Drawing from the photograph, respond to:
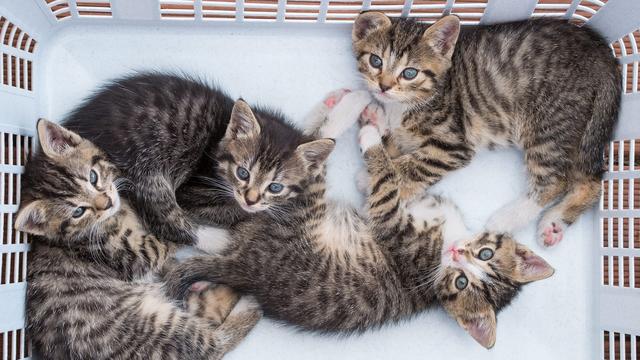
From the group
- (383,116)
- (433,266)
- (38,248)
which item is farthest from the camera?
(383,116)

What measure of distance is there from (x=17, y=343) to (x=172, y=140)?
1.00m

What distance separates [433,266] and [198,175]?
1042mm

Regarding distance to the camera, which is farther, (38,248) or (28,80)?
(28,80)

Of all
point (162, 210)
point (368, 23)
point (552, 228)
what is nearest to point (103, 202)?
point (162, 210)

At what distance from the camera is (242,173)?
2.45 metres

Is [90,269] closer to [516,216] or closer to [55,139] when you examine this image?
[55,139]

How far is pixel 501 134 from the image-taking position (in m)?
2.71

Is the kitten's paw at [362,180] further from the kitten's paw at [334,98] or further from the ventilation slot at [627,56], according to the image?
the ventilation slot at [627,56]

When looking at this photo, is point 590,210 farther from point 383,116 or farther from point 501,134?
point 383,116

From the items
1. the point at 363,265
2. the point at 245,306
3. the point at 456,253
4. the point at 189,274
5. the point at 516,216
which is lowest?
the point at 245,306

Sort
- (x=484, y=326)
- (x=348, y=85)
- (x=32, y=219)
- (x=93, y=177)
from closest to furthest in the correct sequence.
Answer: (x=32, y=219) < (x=93, y=177) < (x=484, y=326) < (x=348, y=85)

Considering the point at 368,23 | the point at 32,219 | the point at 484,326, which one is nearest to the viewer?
the point at 32,219

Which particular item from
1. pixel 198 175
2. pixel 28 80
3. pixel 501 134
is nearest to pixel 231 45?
pixel 198 175

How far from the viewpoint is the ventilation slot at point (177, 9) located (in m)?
2.64
